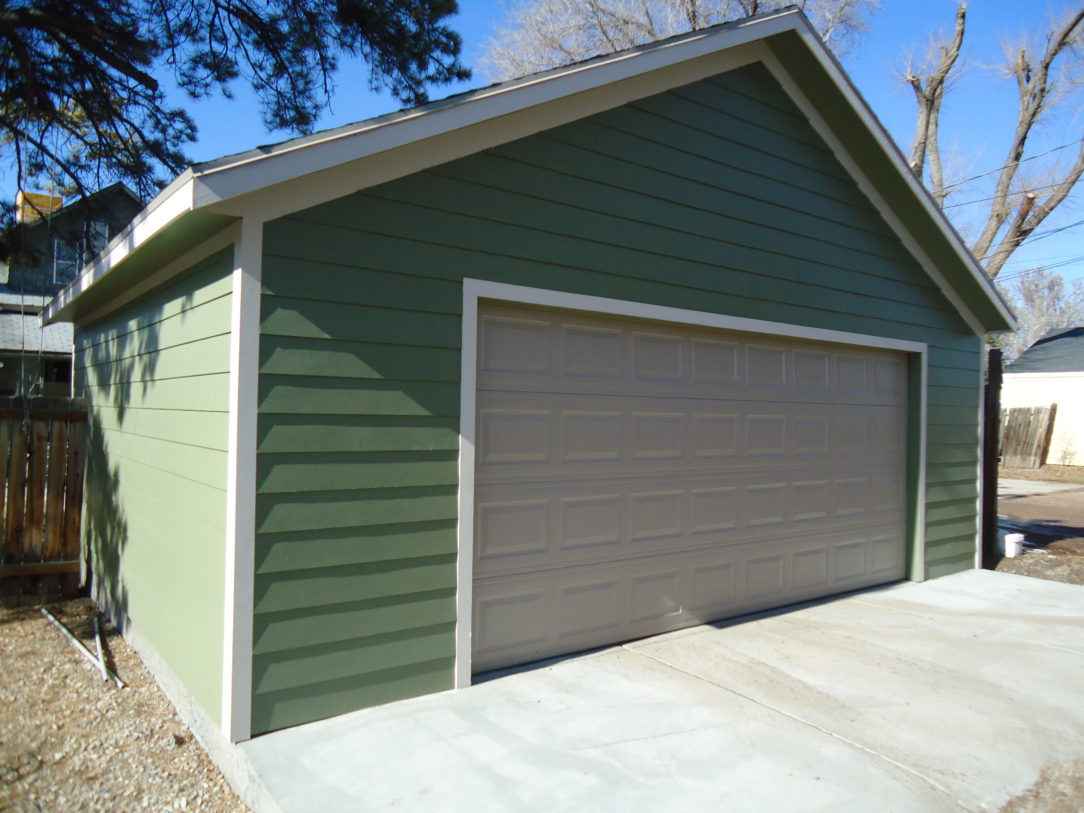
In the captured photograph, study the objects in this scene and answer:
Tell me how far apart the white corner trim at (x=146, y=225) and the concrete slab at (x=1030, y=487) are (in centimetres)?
1492

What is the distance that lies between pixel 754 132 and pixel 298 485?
4.12 metres

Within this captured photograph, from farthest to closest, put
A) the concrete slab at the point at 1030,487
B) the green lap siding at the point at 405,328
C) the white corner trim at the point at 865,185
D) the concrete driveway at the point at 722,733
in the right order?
the concrete slab at the point at 1030,487
the white corner trim at the point at 865,185
the green lap siding at the point at 405,328
the concrete driveway at the point at 722,733

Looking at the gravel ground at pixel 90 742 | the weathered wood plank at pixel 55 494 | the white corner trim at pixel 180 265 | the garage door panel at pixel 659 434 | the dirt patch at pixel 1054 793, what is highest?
the white corner trim at pixel 180 265

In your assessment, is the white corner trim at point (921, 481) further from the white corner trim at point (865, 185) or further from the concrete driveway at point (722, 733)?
the concrete driveway at point (722, 733)

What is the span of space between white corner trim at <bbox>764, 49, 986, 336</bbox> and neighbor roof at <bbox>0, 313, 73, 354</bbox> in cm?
1241

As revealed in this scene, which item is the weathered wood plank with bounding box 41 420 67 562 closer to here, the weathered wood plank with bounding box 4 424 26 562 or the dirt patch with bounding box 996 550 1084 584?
the weathered wood plank with bounding box 4 424 26 562

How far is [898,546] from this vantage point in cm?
709

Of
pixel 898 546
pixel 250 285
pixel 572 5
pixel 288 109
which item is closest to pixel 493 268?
pixel 250 285

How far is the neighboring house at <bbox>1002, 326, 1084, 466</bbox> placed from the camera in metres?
20.8

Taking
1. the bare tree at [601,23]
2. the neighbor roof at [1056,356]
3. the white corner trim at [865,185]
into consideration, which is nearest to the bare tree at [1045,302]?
the neighbor roof at [1056,356]

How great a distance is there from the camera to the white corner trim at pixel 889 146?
18.5 feet

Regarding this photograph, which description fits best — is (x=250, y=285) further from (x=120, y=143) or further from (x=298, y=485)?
(x=120, y=143)

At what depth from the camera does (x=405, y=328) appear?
3.94 m

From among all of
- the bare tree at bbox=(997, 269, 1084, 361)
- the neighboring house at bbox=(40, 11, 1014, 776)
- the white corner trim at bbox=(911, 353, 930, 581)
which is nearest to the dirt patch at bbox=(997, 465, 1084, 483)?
the white corner trim at bbox=(911, 353, 930, 581)
